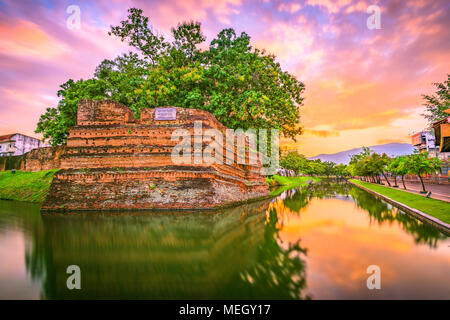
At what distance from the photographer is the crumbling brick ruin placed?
13891mm

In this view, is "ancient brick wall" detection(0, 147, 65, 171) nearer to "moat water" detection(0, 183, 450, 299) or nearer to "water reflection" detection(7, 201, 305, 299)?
"moat water" detection(0, 183, 450, 299)

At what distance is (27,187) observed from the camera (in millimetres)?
24594

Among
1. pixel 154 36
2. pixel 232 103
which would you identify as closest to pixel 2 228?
pixel 232 103

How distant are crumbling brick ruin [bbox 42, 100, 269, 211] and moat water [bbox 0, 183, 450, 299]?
12.5 feet

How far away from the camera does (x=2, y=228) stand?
9.95 m

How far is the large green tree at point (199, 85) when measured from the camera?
749 inches

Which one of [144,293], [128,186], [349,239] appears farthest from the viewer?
[128,186]

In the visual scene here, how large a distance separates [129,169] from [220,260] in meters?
11.0

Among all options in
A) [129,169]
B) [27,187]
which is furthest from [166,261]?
[27,187]
